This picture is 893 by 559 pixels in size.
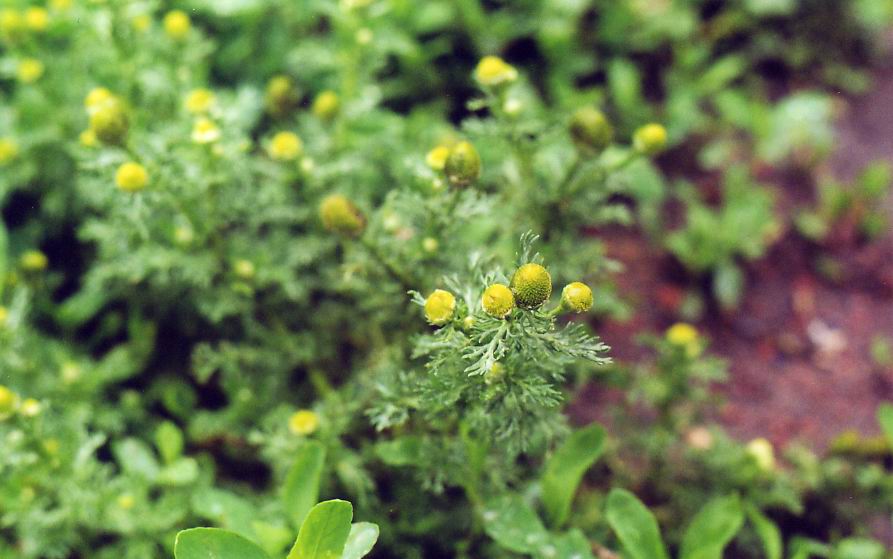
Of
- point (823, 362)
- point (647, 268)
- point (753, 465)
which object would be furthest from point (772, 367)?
point (753, 465)

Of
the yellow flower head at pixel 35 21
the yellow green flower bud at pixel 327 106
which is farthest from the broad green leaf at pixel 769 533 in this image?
the yellow flower head at pixel 35 21

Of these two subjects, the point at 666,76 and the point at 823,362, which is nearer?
the point at 823,362

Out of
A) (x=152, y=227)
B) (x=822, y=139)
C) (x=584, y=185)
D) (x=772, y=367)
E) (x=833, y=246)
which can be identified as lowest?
(x=772, y=367)

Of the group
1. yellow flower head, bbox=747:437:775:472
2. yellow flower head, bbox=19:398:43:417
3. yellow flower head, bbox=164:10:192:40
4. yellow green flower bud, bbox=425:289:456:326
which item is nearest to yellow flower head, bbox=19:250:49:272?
yellow flower head, bbox=19:398:43:417

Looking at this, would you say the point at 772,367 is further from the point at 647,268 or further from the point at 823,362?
the point at 647,268

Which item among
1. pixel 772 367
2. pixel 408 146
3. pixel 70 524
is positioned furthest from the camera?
pixel 772 367

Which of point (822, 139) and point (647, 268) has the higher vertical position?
point (822, 139)

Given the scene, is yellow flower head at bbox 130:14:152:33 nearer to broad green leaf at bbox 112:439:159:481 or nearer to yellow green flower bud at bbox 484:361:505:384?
broad green leaf at bbox 112:439:159:481

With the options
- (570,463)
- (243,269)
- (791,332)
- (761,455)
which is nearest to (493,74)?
(243,269)
